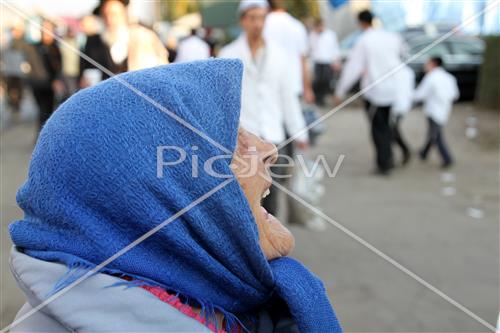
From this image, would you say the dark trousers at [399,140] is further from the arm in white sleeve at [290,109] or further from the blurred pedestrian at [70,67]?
the blurred pedestrian at [70,67]

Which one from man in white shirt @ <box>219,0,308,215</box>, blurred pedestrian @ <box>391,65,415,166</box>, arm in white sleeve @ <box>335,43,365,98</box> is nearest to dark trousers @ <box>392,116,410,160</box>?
blurred pedestrian @ <box>391,65,415,166</box>

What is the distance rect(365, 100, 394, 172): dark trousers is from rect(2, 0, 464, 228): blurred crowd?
0.01 meters

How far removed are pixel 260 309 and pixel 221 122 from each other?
0.46m

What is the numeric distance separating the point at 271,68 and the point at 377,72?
117 inches

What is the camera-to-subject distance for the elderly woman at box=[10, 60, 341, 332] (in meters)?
0.90

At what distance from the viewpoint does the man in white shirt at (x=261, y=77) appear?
3.79 m

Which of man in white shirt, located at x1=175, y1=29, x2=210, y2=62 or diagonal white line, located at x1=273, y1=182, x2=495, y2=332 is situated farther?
man in white shirt, located at x1=175, y1=29, x2=210, y2=62

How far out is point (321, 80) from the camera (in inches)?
481

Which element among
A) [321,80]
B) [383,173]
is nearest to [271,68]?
[383,173]

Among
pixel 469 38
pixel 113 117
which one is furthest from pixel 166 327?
pixel 469 38

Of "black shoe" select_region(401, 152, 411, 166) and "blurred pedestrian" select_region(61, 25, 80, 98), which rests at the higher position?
"blurred pedestrian" select_region(61, 25, 80, 98)

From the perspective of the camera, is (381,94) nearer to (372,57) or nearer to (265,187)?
(372,57)

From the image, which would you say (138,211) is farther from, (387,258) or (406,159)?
(406,159)

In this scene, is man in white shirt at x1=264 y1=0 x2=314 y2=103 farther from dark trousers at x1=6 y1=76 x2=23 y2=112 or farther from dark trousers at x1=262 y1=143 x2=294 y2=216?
dark trousers at x1=6 y1=76 x2=23 y2=112
